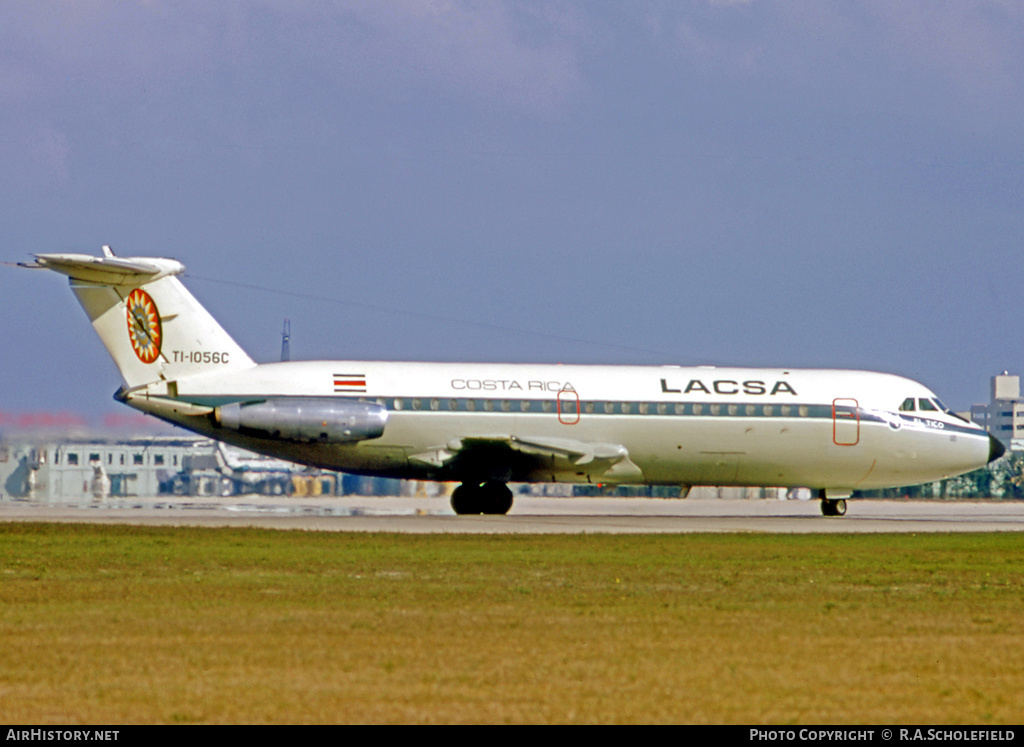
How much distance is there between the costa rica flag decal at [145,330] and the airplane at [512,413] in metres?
0.04

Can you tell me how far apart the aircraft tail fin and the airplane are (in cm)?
4

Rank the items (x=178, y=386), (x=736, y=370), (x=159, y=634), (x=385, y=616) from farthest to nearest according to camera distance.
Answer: (x=736, y=370) → (x=178, y=386) → (x=385, y=616) → (x=159, y=634)

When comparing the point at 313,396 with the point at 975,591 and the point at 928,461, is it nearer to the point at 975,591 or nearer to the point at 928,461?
the point at 928,461

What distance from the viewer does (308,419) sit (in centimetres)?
3778

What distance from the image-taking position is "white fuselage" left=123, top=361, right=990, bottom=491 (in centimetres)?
3869

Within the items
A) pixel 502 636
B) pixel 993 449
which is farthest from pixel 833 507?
pixel 502 636

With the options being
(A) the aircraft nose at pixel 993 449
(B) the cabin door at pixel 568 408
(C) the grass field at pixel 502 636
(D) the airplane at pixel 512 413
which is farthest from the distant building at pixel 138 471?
(C) the grass field at pixel 502 636

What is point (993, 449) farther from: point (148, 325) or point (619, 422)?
point (148, 325)

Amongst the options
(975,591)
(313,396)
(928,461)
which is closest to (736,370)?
(928,461)

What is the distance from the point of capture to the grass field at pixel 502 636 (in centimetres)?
978

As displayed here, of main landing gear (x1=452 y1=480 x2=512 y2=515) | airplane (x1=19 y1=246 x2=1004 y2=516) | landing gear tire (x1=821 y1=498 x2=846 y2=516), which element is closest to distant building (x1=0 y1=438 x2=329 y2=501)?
main landing gear (x1=452 y1=480 x2=512 y2=515)

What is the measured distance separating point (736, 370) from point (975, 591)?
2401cm

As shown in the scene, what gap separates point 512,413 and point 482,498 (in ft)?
11.3

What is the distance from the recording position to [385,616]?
14977 mm
